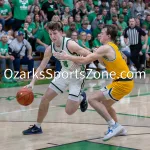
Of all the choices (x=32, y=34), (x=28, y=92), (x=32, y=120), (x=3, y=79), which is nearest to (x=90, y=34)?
(x=32, y=34)

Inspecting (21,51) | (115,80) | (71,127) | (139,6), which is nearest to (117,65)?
(115,80)

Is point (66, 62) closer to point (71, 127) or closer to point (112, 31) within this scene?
point (112, 31)

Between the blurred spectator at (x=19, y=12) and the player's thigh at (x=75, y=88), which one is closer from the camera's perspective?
the player's thigh at (x=75, y=88)

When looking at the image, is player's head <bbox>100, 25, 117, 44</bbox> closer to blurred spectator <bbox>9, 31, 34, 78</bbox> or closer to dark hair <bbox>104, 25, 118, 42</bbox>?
dark hair <bbox>104, 25, 118, 42</bbox>

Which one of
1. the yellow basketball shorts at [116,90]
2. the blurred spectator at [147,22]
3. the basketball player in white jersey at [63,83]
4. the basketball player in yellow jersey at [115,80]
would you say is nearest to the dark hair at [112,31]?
the basketball player in yellow jersey at [115,80]

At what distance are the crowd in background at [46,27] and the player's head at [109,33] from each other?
18.6 ft

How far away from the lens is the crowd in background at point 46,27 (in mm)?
14102

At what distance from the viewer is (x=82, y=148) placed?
6844mm

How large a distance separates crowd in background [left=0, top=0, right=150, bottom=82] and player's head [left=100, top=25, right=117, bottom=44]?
5674 millimetres

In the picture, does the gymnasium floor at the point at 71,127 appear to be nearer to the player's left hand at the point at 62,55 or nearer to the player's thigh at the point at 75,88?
the player's thigh at the point at 75,88

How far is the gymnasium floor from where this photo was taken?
22.9ft

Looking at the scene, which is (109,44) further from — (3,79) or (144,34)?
(144,34)

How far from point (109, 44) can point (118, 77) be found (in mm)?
514

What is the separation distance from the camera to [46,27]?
15.1 m
